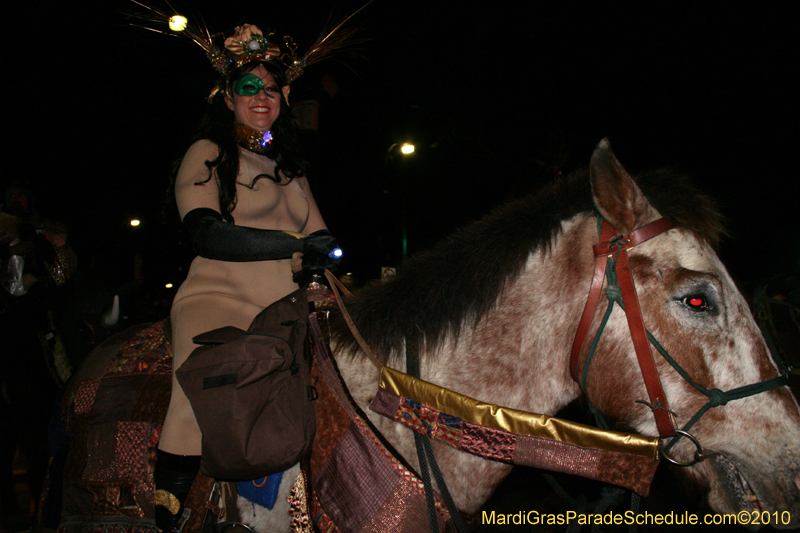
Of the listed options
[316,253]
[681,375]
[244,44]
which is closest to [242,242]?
[316,253]

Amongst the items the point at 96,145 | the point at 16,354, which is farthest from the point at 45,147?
the point at 16,354

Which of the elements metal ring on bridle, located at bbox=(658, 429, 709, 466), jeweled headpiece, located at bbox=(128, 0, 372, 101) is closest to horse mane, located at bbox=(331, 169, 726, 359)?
metal ring on bridle, located at bbox=(658, 429, 709, 466)

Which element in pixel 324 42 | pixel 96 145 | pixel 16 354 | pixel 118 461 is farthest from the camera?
pixel 96 145

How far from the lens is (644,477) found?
1.29 metres

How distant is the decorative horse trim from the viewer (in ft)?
4.22

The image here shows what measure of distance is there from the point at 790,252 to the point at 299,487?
7567 mm

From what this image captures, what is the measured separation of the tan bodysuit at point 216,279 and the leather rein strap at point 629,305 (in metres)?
1.28

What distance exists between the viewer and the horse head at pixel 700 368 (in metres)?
1.27

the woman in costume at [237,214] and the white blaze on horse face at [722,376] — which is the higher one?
the woman in costume at [237,214]

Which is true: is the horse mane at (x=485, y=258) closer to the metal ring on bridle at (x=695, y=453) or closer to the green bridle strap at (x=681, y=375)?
the green bridle strap at (x=681, y=375)

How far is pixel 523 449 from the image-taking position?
134cm

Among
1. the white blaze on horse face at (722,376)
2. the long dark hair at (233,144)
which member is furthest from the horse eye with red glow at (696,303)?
the long dark hair at (233,144)

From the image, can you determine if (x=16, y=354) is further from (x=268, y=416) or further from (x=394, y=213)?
(x=394, y=213)

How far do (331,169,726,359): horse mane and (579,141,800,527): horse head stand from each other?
0.14m
